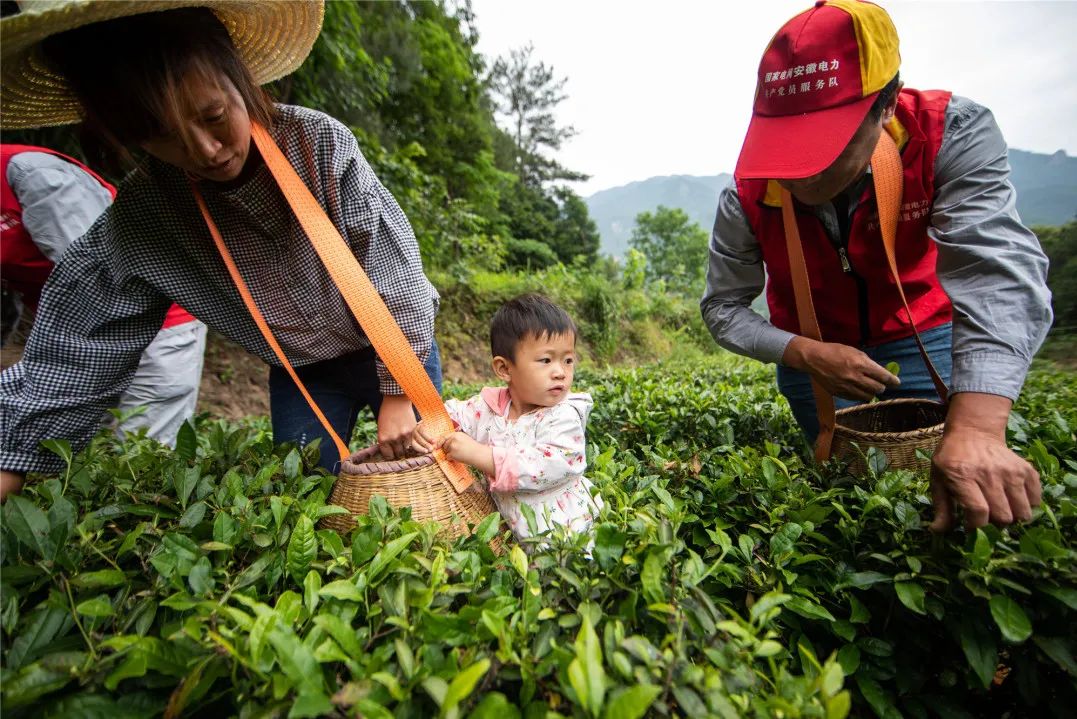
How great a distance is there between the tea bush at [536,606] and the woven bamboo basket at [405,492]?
0.08 meters

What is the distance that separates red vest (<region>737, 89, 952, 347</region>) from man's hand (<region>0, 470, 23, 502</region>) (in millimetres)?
2681

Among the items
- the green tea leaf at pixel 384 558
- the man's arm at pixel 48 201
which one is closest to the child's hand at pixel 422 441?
the green tea leaf at pixel 384 558

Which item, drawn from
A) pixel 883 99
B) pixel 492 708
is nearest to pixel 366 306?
pixel 492 708

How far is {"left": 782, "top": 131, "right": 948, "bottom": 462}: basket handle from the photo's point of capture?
5.70ft

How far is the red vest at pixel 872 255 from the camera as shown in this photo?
1.82 m

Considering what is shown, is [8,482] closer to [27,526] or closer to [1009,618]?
[27,526]

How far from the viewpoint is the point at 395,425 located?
5.82 feet

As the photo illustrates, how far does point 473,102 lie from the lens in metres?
12.8

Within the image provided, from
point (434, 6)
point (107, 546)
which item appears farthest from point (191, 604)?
point (434, 6)

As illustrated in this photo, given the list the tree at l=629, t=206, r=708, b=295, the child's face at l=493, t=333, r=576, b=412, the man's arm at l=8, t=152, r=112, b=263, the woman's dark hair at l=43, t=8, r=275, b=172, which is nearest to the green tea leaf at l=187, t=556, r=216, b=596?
the child's face at l=493, t=333, r=576, b=412

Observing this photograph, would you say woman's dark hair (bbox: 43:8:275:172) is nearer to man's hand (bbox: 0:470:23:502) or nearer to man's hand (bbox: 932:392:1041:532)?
man's hand (bbox: 0:470:23:502)

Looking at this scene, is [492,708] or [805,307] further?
[805,307]

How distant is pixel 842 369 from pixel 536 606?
4.39 feet

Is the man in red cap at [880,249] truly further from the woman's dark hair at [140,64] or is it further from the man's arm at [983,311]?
the woman's dark hair at [140,64]
